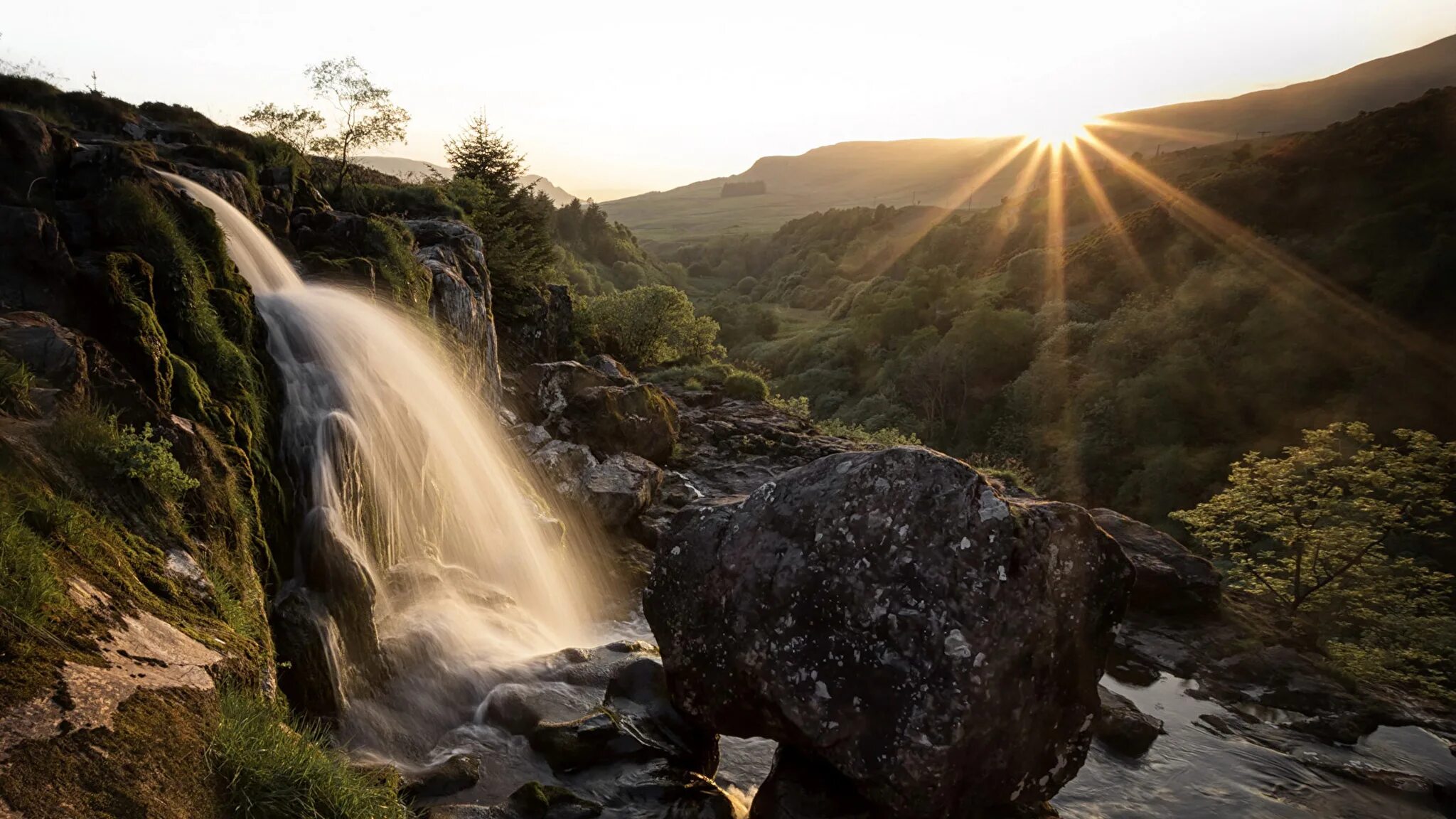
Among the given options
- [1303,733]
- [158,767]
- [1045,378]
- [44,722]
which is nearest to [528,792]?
[158,767]

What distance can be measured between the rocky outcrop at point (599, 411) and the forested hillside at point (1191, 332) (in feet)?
91.2

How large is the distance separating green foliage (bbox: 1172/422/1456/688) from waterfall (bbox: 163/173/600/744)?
18073 mm

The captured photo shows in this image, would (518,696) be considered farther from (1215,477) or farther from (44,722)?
(1215,477)

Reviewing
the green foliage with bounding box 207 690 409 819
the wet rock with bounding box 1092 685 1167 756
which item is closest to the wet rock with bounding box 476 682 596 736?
the green foliage with bounding box 207 690 409 819

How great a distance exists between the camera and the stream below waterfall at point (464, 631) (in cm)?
1024

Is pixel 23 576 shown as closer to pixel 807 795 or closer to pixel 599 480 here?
pixel 807 795

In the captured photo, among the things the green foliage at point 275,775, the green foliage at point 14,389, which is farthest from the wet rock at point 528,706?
the green foliage at point 14,389

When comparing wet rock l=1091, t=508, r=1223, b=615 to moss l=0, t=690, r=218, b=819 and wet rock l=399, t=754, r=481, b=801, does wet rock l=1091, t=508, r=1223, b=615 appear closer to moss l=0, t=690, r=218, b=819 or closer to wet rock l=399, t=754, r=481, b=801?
wet rock l=399, t=754, r=481, b=801

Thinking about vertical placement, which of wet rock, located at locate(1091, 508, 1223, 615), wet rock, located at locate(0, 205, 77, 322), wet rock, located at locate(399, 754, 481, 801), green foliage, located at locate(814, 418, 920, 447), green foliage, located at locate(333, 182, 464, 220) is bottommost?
wet rock, located at locate(1091, 508, 1223, 615)

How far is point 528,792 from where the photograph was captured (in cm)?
880

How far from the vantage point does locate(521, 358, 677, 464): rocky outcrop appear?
83.1 ft

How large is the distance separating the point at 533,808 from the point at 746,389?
35323 millimetres

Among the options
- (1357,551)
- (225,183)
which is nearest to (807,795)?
(1357,551)

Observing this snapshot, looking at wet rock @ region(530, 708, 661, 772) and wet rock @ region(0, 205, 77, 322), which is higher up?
wet rock @ region(0, 205, 77, 322)
